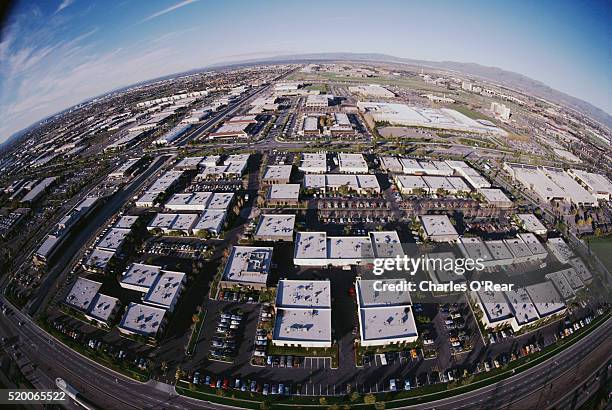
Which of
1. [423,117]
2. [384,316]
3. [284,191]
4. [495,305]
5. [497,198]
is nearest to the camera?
[384,316]

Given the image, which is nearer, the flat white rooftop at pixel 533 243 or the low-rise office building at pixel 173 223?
the flat white rooftop at pixel 533 243

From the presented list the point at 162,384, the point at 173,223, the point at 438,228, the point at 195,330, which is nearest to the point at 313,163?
the point at 438,228

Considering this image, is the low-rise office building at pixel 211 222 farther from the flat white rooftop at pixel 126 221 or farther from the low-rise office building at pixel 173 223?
the flat white rooftop at pixel 126 221

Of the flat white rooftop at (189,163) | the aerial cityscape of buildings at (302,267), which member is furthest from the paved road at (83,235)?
the flat white rooftop at (189,163)

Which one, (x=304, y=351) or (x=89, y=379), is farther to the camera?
(x=304, y=351)

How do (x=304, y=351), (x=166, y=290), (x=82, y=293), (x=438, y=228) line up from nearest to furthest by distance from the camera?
(x=304, y=351) → (x=166, y=290) → (x=82, y=293) → (x=438, y=228)

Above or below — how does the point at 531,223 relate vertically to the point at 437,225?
above

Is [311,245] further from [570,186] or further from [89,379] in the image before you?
[570,186]
